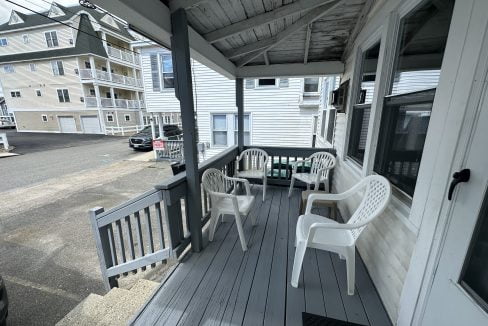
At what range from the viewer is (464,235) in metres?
0.91

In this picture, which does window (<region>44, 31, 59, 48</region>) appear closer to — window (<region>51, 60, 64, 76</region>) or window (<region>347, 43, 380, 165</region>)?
window (<region>51, 60, 64, 76</region>)

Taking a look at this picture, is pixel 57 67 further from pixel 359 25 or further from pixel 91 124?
pixel 359 25

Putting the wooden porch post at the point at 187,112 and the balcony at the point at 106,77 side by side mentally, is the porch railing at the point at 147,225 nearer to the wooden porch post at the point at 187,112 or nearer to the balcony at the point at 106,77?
the wooden porch post at the point at 187,112

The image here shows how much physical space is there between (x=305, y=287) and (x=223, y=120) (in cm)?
671

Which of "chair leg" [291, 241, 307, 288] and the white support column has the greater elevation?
the white support column

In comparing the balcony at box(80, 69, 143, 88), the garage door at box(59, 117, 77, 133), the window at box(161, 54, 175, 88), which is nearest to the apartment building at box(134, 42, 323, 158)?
the window at box(161, 54, 175, 88)

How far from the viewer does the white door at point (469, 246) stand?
835mm

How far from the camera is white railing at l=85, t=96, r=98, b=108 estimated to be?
16234mm

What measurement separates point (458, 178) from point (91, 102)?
20698 mm

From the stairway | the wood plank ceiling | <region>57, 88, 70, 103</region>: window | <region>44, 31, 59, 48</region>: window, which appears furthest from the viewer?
<region>57, 88, 70, 103</region>: window

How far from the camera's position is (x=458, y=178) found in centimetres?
91

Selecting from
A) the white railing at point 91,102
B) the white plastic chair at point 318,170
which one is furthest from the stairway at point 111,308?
the white railing at point 91,102

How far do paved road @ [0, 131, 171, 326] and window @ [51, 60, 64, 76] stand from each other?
10.9 m

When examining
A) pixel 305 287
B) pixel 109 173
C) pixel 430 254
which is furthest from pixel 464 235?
pixel 109 173
